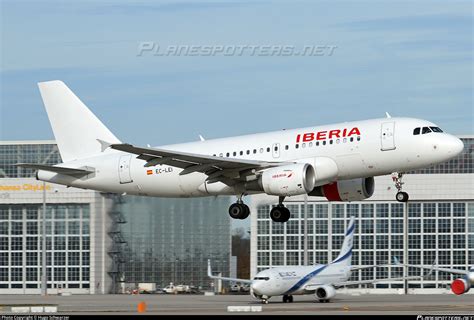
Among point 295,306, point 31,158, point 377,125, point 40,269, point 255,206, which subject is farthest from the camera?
point 31,158

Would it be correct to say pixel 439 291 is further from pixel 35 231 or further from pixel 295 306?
pixel 35 231

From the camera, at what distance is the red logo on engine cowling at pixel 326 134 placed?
5162 centimetres

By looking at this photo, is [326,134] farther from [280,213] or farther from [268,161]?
[280,213]

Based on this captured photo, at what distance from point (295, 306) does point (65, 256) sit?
44.8 metres

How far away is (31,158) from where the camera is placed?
411 ft

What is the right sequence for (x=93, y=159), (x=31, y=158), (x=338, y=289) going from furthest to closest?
(x=31, y=158) < (x=338, y=289) < (x=93, y=159)

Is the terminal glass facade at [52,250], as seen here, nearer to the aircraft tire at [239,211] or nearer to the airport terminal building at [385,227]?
the airport terminal building at [385,227]

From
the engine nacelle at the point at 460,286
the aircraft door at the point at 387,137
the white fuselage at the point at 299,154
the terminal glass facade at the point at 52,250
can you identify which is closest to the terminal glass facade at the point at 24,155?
the terminal glass facade at the point at 52,250

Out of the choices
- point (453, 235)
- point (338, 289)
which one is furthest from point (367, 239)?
point (338, 289)

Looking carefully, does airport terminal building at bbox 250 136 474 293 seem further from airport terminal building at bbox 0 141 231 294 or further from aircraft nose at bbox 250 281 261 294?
aircraft nose at bbox 250 281 261 294

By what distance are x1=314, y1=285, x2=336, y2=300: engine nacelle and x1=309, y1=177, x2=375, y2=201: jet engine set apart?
88.6 ft

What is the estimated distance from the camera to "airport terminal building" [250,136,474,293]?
112750mm

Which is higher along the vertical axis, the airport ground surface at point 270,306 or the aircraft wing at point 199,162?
the aircraft wing at point 199,162

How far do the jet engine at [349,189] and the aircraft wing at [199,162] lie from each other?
14.1 ft
